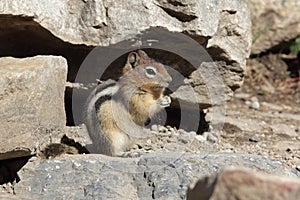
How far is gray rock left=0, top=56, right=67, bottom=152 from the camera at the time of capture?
16.4 feet

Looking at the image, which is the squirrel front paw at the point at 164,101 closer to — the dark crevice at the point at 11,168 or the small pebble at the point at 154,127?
the small pebble at the point at 154,127

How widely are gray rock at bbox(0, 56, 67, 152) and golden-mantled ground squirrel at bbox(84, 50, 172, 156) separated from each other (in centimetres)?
49

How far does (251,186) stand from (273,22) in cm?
664

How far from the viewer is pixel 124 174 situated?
5410mm

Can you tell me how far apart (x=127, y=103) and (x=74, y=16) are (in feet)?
2.94

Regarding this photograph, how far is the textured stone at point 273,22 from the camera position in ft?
31.0

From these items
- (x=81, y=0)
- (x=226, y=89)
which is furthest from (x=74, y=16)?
(x=226, y=89)

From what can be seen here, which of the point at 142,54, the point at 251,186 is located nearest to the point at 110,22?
the point at 142,54

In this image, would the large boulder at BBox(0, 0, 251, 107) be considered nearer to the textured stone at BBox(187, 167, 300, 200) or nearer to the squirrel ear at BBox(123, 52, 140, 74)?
the squirrel ear at BBox(123, 52, 140, 74)

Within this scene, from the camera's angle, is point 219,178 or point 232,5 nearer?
point 219,178

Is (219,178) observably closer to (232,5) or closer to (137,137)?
(137,137)

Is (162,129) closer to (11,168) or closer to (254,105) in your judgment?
(11,168)

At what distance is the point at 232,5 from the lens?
21.4 ft

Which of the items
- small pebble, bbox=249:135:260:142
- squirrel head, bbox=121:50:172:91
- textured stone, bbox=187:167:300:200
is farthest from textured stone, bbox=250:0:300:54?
textured stone, bbox=187:167:300:200
